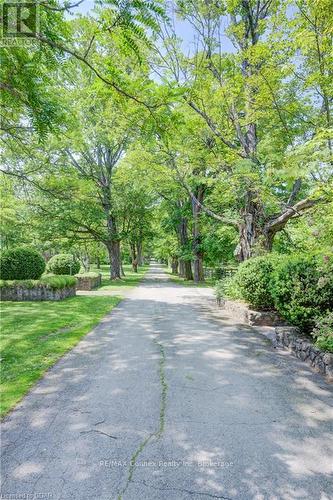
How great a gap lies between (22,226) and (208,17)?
17.8m

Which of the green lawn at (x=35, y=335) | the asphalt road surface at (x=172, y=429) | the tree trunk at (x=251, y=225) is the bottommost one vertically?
the asphalt road surface at (x=172, y=429)

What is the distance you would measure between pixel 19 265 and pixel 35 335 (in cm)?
722

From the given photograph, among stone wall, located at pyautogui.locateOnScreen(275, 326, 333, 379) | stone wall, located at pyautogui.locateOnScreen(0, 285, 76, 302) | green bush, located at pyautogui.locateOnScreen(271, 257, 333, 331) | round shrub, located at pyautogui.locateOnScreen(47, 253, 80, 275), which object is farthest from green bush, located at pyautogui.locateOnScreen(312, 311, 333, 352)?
round shrub, located at pyautogui.locateOnScreen(47, 253, 80, 275)

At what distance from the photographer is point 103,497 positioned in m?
2.40

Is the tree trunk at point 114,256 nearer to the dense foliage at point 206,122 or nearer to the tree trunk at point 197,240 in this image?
the dense foliage at point 206,122

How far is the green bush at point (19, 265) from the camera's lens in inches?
519

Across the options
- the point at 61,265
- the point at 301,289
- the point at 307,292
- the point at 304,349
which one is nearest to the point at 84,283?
the point at 61,265

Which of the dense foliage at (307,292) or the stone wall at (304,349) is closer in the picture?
the stone wall at (304,349)

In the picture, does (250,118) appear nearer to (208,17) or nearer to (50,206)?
(208,17)

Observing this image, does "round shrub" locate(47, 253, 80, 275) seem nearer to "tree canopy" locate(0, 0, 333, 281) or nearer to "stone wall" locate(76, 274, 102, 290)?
"stone wall" locate(76, 274, 102, 290)

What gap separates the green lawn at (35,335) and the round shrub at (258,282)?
4699 millimetres

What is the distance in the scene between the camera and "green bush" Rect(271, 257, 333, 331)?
5.90m

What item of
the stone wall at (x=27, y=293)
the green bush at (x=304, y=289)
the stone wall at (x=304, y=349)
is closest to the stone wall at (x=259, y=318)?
the green bush at (x=304, y=289)

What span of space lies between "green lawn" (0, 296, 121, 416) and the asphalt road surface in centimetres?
27
